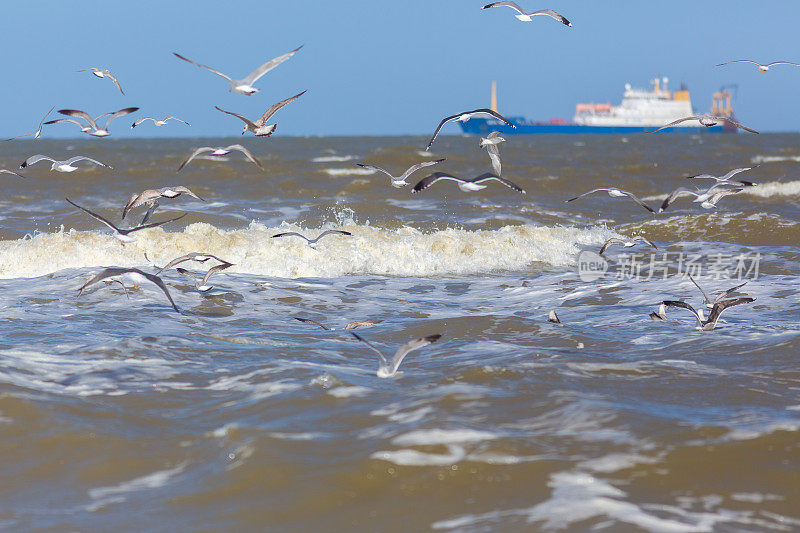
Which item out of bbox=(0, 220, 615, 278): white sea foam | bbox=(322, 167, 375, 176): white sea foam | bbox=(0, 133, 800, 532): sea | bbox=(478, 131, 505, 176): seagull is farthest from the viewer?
bbox=(322, 167, 375, 176): white sea foam

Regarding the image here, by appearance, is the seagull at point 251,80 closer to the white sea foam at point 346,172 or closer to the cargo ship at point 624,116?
the white sea foam at point 346,172

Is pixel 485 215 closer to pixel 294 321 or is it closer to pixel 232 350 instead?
pixel 294 321

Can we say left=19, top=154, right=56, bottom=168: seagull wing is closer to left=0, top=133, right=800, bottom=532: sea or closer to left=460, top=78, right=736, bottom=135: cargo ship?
left=0, top=133, right=800, bottom=532: sea

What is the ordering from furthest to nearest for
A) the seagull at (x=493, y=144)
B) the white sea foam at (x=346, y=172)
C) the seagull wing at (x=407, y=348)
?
the white sea foam at (x=346, y=172) → the seagull at (x=493, y=144) → the seagull wing at (x=407, y=348)

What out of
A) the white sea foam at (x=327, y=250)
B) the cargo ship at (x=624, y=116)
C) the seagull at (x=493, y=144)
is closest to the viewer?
the seagull at (x=493, y=144)

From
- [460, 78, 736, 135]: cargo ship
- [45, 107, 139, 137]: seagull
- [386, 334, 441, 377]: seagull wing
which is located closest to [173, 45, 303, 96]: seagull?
[45, 107, 139, 137]: seagull

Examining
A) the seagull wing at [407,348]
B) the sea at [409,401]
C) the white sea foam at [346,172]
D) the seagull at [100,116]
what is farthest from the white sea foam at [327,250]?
the white sea foam at [346,172]

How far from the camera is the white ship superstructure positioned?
112 meters

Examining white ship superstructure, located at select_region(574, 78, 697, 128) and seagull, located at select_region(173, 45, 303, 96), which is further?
white ship superstructure, located at select_region(574, 78, 697, 128)

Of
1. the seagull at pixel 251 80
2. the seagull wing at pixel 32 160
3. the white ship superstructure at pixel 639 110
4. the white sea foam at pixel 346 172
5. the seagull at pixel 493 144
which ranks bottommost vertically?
the white sea foam at pixel 346 172

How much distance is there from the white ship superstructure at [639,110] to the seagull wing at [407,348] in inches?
4313

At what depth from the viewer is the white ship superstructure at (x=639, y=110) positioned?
4400 inches

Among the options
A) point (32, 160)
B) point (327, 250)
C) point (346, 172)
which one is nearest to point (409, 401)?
point (32, 160)

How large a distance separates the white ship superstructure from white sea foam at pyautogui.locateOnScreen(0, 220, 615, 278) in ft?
327
